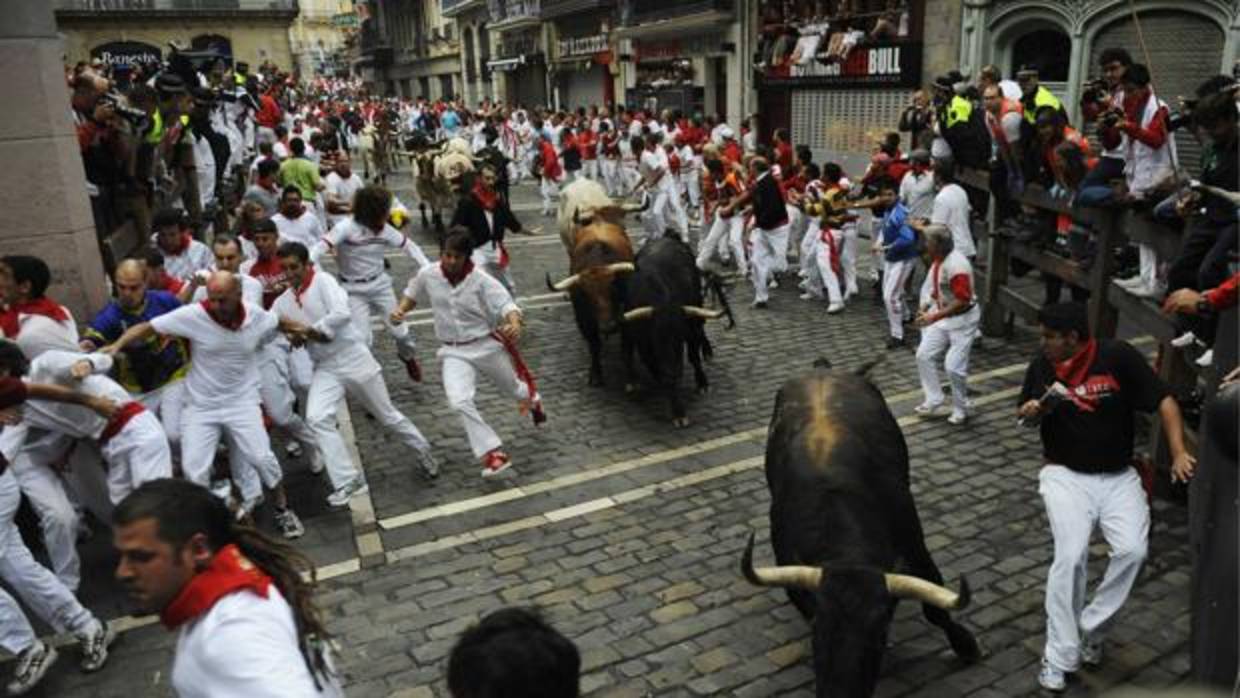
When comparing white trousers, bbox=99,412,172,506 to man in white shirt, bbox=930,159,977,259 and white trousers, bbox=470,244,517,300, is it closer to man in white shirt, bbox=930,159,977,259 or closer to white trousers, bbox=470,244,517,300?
white trousers, bbox=470,244,517,300

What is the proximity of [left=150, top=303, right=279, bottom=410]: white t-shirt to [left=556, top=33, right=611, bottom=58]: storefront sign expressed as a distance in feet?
107

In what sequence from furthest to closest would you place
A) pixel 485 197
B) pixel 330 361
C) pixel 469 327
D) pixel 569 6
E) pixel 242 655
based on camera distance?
pixel 569 6 < pixel 485 197 < pixel 469 327 < pixel 330 361 < pixel 242 655

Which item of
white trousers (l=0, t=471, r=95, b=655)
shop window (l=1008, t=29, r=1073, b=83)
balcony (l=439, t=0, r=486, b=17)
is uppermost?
balcony (l=439, t=0, r=486, b=17)

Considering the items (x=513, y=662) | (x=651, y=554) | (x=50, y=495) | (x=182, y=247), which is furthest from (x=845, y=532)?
(x=182, y=247)

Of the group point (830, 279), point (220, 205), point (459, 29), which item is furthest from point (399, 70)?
point (830, 279)

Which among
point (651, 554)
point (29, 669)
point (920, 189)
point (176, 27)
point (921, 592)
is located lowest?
point (651, 554)

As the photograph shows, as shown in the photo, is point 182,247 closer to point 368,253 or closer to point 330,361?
point 368,253

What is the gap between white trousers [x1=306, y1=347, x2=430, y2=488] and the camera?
7121mm

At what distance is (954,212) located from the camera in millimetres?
10852

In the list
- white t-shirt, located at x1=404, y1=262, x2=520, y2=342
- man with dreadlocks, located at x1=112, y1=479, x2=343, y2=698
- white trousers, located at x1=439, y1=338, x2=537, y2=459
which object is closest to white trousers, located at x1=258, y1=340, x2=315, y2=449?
white trousers, located at x1=439, y1=338, x2=537, y2=459

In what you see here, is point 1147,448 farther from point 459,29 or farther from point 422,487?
point 459,29

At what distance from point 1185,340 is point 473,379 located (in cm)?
558

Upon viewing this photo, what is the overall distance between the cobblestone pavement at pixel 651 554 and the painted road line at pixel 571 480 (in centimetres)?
2

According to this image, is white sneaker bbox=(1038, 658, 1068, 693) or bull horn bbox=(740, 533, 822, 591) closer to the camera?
bull horn bbox=(740, 533, 822, 591)
